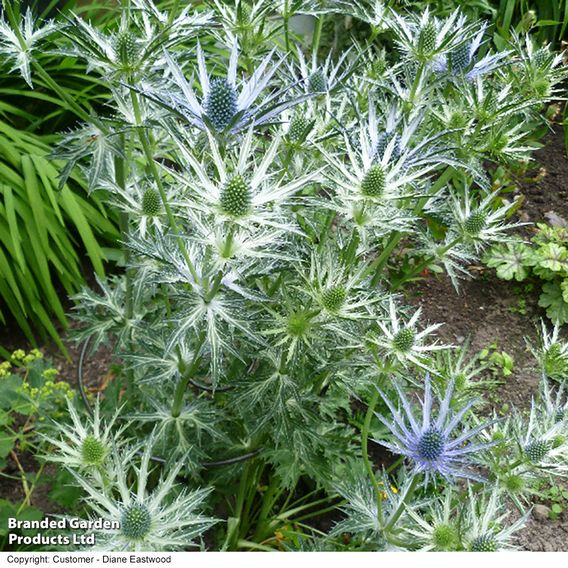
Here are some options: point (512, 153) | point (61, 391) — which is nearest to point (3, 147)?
point (61, 391)

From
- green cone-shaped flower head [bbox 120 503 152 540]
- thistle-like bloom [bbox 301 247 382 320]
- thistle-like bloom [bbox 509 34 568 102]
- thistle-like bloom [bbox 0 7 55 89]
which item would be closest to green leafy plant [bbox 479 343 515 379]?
thistle-like bloom [bbox 509 34 568 102]

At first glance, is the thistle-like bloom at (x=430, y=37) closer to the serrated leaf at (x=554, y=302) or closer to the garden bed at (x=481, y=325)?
the garden bed at (x=481, y=325)

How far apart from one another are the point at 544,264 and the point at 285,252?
1.44m

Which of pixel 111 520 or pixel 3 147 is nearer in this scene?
pixel 111 520

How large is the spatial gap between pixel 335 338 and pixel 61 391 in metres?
0.92

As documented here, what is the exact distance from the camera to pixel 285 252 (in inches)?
39.3

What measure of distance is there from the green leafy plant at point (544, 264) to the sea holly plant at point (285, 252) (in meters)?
0.99

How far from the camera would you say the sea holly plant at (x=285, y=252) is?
0.96 meters

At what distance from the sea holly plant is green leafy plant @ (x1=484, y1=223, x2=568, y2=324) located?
0.99 meters

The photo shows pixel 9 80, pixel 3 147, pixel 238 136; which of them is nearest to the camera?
pixel 238 136

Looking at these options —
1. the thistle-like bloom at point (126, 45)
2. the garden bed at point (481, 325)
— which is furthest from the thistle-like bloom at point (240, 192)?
the garden bed at point (481, 325)

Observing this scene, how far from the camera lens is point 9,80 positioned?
2.31 meters

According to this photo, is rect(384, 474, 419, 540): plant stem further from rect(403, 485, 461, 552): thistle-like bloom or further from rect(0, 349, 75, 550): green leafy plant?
rect(0, 349, 75, 550): green leafy plant

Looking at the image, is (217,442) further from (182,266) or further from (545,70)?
(545,70)
